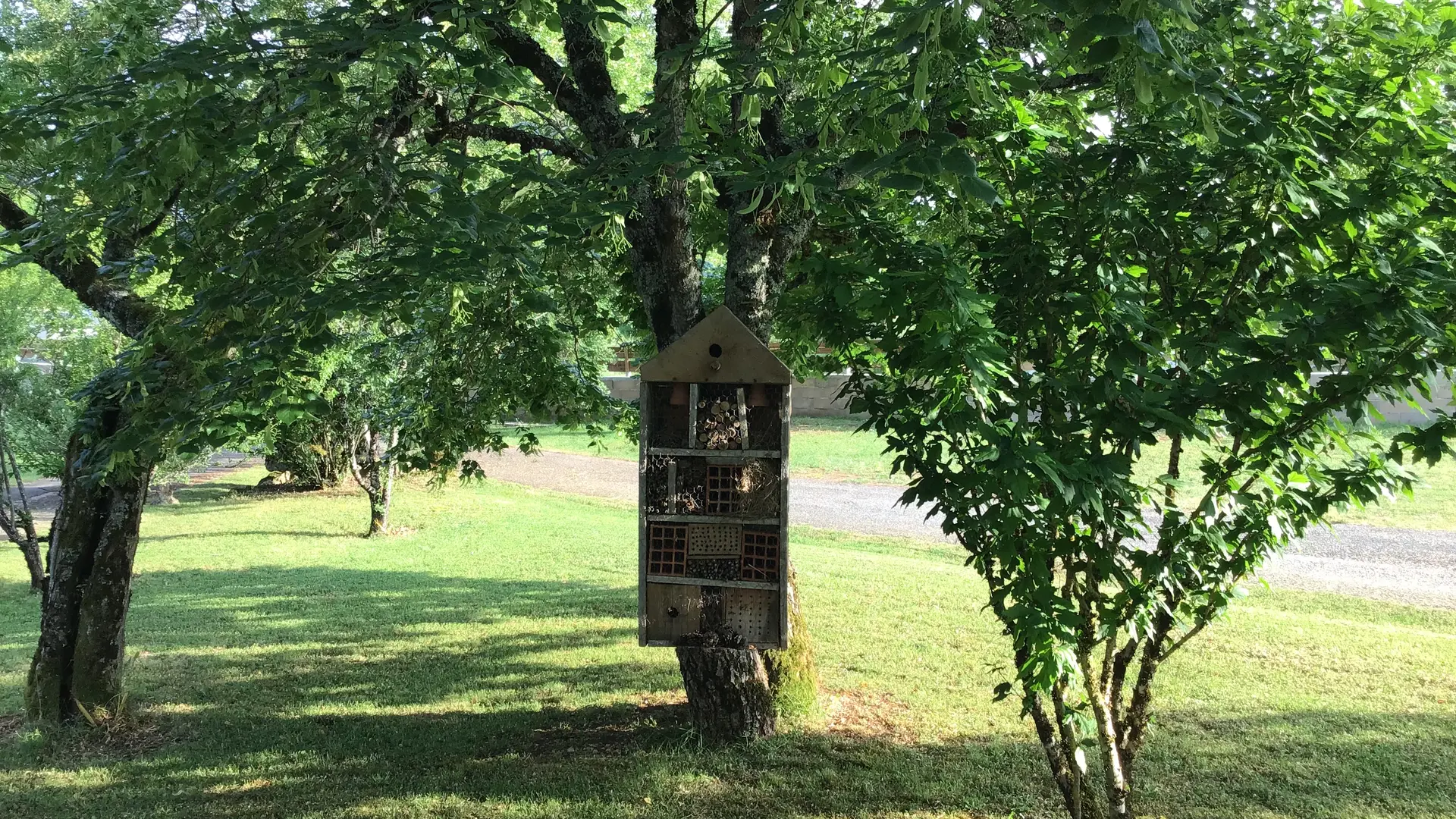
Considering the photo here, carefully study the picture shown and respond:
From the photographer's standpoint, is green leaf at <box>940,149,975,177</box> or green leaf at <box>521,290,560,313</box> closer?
green leaf at <box>940,149,975,177</box>

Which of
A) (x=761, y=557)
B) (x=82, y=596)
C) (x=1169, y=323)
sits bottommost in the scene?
(x=82, y=596)

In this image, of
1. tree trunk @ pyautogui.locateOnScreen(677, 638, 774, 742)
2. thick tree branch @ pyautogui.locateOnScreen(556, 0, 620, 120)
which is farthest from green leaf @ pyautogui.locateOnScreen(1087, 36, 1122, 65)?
tree trunk @ pyautogui.locateOnScreen(677, 638, 774, 742)

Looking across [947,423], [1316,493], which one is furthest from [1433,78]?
[947,423]

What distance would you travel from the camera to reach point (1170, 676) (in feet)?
23.7

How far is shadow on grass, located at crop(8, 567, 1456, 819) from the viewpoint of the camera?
4.97m

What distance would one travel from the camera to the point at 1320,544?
512 inches

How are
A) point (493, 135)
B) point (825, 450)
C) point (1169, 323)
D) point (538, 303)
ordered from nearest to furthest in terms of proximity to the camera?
point (538, 303), point (1169, 323), point (493, 135), point (825, 450)

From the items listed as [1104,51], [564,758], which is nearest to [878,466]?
[564,758]

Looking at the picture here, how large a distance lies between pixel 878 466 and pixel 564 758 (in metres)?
16.0

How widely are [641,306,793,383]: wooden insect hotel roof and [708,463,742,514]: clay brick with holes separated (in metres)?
0.39

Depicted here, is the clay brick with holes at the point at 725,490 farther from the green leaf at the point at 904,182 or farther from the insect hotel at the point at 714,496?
the green leaf at the point at 904,182

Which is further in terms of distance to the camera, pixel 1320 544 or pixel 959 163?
pixel 1320 544

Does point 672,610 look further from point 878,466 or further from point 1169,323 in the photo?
point 878,466

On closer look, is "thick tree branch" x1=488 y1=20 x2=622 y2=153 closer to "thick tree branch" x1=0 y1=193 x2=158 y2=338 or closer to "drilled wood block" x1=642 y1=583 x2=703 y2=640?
"drilled wood block" x1=642 y1=583 x2=703 y2=640
